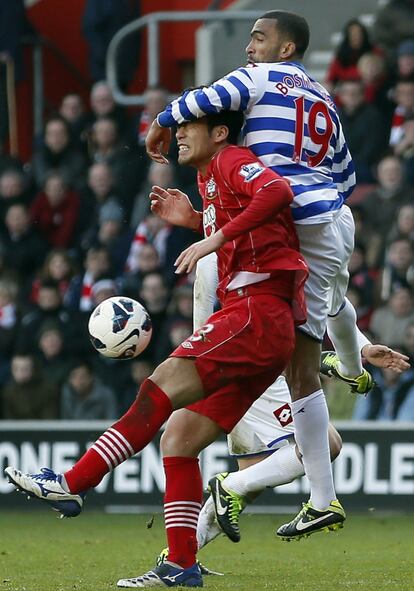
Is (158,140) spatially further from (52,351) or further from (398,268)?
(52,351)

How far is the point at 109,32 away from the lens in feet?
55.5

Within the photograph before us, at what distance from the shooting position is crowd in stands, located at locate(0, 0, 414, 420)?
44.0ft

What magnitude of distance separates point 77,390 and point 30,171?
342 cm

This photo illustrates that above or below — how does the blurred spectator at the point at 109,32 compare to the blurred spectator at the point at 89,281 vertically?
above

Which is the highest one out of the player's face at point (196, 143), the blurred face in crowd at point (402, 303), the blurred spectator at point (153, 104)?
the player's face at point (196, 143)

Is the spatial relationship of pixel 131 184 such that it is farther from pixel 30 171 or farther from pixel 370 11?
pixel 370 11

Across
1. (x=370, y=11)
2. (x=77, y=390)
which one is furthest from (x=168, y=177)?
(x=370, y=11)

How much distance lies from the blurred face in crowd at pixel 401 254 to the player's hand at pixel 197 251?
662cm

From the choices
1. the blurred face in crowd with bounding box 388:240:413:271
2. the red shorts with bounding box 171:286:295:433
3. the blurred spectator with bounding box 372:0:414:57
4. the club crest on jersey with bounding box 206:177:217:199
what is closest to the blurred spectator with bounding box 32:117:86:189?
the blurred spectator with bounding box 372:0:414:57

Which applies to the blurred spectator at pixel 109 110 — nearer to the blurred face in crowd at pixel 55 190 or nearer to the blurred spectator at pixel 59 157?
the blurred spectator at pixel 59 157

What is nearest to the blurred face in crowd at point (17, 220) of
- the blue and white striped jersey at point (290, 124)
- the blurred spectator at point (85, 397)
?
the blurred spectator at point (85, 397)

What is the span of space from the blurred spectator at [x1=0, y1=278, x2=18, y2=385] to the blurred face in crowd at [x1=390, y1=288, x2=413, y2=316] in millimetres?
3647

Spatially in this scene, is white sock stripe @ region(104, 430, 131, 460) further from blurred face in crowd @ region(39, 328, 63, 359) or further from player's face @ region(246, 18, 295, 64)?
blurred face in crowd @ region(39, 328, 63, 359)

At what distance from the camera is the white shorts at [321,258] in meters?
7.32
